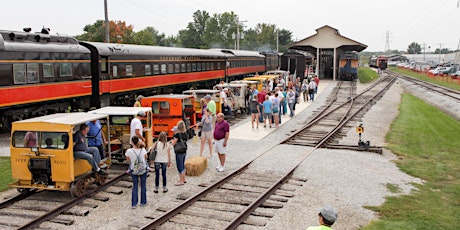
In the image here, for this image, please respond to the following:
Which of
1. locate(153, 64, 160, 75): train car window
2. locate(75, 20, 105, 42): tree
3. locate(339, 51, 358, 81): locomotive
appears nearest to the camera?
locate(153, 64, 160, 75): train car window

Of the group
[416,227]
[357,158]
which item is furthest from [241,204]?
[357,158]

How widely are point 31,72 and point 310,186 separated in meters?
11.6

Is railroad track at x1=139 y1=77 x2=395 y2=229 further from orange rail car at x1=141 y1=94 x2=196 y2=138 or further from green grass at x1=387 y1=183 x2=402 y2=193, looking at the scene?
orange rail car at x1=141 y1=94 x2=196 y2=138

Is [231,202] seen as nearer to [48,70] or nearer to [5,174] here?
[5,174]

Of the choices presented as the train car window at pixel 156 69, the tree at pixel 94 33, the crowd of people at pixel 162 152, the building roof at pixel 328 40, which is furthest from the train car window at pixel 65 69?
the tree at pixel 94 33

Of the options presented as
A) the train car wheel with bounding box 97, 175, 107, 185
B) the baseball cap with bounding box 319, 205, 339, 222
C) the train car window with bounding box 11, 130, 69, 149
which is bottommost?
the train car wheel with bounding box 97, 175, 107, 185

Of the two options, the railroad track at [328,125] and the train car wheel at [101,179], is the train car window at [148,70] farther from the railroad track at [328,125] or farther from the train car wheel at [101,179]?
the train car wheel at [101,179]

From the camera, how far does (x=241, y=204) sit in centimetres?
998

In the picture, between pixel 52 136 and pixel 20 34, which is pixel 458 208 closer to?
pixel 52 136

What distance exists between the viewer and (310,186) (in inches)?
454

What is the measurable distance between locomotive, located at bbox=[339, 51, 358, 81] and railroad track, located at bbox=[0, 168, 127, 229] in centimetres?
4415

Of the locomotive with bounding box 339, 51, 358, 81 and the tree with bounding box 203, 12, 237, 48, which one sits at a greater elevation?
the tree with bounding box 203, 12, 237, 48

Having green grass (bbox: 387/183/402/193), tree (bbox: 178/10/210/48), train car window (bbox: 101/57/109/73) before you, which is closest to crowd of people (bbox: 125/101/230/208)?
green grass (bbox: 387/183/402/193)

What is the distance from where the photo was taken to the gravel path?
358 inches
